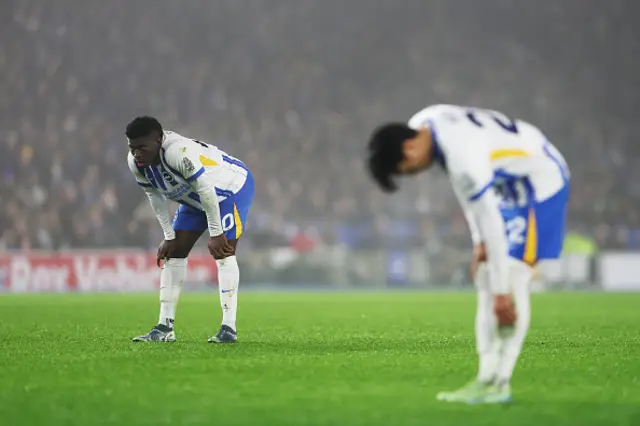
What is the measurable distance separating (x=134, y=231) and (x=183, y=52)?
10904 millimetres

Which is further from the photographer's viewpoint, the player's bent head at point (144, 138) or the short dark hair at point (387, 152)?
the player's bent head at point (144, 138)

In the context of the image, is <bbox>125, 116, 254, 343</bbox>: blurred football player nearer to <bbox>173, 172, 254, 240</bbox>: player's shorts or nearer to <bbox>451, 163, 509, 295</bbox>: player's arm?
<bbox>173, 172, 254, 240</bbox>: player's shorts

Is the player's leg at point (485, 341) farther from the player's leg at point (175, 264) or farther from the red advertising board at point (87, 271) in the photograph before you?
the red advertising board at point (87, 271)

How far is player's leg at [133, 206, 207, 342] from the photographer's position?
34.3 feet

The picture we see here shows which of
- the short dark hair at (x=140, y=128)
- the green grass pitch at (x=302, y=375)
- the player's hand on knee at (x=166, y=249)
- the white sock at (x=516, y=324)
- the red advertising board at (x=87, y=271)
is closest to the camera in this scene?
the green grass pitch at (x=302, y=375)

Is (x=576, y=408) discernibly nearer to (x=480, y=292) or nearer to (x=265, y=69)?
(x=480, y=292)

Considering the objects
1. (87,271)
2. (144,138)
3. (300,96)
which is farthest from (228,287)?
(300,96)

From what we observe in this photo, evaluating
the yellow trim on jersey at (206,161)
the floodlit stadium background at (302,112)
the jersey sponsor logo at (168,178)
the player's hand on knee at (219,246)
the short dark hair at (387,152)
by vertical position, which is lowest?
the player's hand on knee at (219,246)

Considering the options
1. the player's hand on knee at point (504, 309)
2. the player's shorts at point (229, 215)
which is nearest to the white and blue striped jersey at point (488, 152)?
the player's hand on knee at point (504, 309)

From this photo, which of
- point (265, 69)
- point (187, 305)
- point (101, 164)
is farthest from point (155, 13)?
point (187, 305)

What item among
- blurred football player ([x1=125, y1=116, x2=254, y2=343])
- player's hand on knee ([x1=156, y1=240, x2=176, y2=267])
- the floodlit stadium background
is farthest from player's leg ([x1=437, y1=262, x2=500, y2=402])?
the floodlit stadium background

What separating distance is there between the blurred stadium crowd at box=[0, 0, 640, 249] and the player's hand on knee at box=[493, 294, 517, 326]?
26.0 meters

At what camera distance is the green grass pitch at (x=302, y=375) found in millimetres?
5348

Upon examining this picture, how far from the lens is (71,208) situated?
32.0 metres
